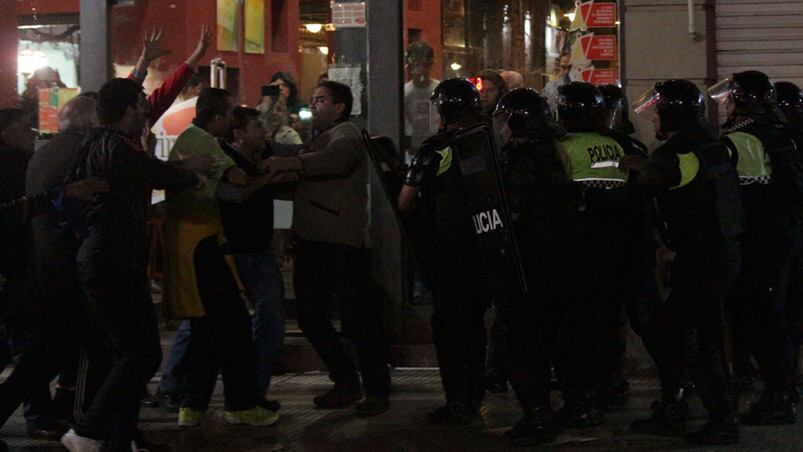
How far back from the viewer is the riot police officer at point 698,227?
22.7 ft

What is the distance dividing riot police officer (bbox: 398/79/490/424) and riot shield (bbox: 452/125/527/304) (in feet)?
0.34

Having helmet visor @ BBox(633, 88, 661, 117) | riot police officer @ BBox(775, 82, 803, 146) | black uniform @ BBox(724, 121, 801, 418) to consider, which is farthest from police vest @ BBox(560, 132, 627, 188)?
riot police officer @ BBox(775, 82, 803, 146)

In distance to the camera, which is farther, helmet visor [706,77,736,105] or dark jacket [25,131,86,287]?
helmet visor [706,77,736,105]

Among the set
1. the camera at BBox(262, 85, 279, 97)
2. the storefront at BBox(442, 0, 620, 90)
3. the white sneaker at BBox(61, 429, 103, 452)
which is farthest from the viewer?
the camera at BBox(262, 85, 279, 97)

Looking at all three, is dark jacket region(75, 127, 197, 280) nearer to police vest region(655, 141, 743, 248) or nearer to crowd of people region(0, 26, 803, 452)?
crowd of people region(0, 26, 803, 452)

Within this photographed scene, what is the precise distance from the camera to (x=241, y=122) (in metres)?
7.97

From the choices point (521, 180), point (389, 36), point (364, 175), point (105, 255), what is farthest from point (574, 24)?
point (105, 255)

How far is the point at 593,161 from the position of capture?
7.32 meters

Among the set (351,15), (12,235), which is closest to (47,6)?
(351,15)

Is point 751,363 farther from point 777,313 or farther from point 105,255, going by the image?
point 105,255

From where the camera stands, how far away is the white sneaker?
6668 millimetres

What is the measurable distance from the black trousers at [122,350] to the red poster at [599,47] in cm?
405

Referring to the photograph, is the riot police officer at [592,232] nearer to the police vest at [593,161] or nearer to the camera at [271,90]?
the police vest at [593,161]

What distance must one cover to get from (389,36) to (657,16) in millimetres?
1790
